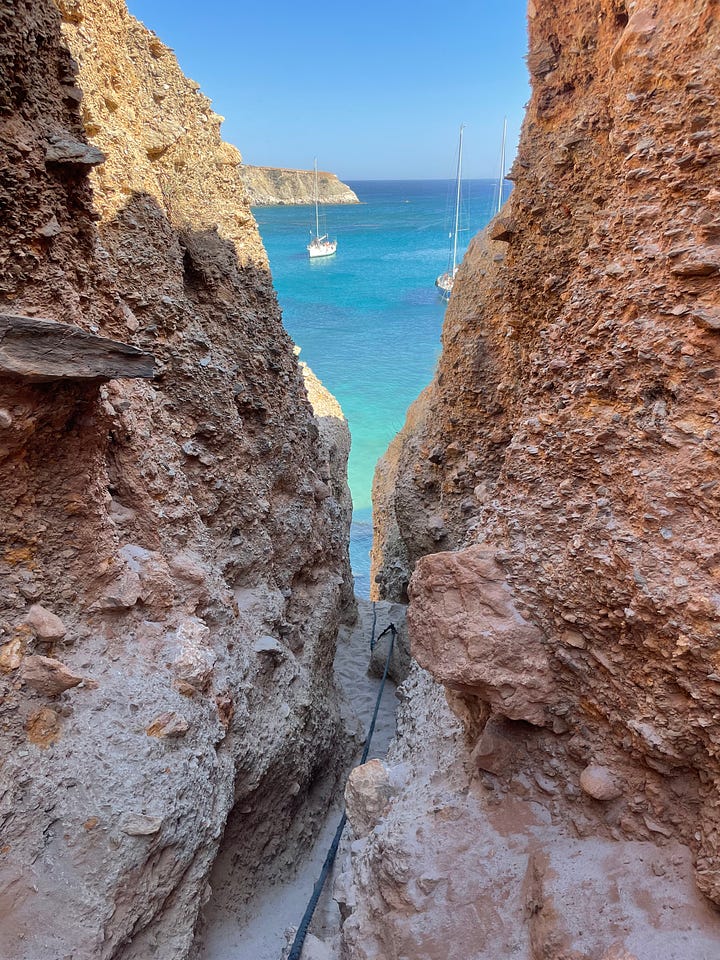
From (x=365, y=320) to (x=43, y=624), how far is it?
29.7 m

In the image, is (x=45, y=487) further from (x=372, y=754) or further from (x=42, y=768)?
(x=372, y=754)

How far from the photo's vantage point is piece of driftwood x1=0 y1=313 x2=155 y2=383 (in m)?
2.32

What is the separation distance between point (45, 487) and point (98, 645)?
859 millimetres

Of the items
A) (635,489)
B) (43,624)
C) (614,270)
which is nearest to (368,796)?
(43,624)

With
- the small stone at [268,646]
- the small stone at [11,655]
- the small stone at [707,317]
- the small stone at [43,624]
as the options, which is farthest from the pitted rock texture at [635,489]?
the small stone at [11,655]

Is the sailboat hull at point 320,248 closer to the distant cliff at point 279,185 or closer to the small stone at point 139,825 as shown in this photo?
the distant cliff at point 279,185

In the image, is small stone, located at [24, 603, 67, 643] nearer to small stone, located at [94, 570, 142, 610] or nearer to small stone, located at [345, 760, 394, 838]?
small stone, located at [94, 570, 142, 610]

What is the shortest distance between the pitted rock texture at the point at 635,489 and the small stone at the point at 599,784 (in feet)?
0.10

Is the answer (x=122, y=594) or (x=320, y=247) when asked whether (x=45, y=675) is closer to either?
(x=122, y=594)

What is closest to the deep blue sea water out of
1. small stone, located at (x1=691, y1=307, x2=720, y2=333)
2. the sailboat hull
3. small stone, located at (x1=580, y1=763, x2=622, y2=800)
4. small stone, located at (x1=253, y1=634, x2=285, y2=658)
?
the sailboat hull

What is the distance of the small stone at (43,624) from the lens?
2.71 meters

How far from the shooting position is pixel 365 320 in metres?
30.8

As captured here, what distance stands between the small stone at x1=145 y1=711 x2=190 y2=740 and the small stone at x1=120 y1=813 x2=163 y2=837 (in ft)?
1.16

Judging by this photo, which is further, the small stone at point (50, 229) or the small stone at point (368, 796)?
the small stone at point (368, 796)
